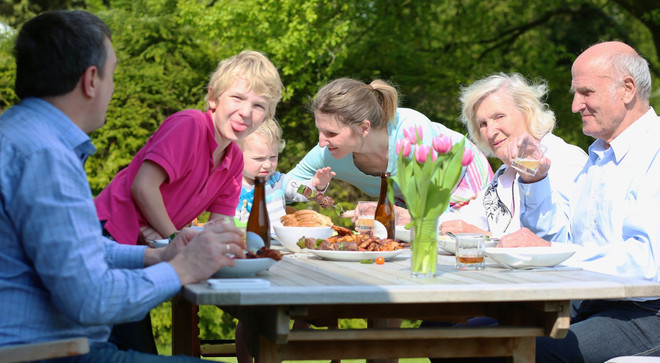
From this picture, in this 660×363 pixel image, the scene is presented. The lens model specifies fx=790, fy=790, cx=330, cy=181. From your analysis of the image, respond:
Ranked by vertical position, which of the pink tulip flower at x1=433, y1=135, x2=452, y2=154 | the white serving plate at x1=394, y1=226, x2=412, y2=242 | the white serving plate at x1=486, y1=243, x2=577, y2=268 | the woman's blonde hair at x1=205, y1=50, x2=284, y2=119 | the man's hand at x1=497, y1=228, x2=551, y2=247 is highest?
the woman's blonde hair at x1=205, y1=50, x2=284, y2=119

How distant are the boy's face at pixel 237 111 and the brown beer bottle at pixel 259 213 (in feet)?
2.18

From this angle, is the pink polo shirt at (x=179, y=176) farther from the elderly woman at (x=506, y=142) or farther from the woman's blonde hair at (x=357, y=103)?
the elderly woman at (x=506, y=142)

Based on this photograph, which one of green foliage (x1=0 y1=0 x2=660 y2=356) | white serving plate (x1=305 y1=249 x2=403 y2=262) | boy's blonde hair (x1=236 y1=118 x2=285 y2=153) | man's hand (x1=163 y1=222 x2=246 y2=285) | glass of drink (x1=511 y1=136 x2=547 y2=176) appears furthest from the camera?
green foliage (x1=0 y1=0 x2=660 y2=356)

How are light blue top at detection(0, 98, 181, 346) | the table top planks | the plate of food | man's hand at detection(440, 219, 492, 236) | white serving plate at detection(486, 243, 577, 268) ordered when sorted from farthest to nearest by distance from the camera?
man's hand at detection(440, 219, 492, 236) < white serving plate at detection(486, 243, 577, 268) < the plate of food < the table top planks < light blue top at detection(0, 98, 181, 346)

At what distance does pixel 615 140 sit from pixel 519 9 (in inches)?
280

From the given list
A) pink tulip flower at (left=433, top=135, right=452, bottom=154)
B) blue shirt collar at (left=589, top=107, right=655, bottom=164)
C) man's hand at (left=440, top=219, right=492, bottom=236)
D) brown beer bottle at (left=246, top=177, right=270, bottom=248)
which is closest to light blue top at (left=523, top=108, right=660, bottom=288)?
blue shirt collar at (left=589, top=107, right=655, bottom=164)

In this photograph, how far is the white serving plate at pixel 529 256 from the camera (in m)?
2.62

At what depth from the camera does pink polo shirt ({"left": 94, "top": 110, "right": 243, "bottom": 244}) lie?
3.31 meters

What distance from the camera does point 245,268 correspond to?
2.36 m

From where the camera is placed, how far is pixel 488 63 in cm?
912

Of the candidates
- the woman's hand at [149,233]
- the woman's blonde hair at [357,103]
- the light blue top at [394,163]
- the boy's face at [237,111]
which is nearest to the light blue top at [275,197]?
the light blue top at [394,163]

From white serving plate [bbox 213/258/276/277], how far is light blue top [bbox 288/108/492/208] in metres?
2.15

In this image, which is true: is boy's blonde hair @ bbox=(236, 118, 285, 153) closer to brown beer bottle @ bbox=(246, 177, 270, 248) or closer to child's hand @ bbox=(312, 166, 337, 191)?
child's hand @ bbox=(312, 166, 337, 191)

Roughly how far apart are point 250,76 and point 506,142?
1302 mm
